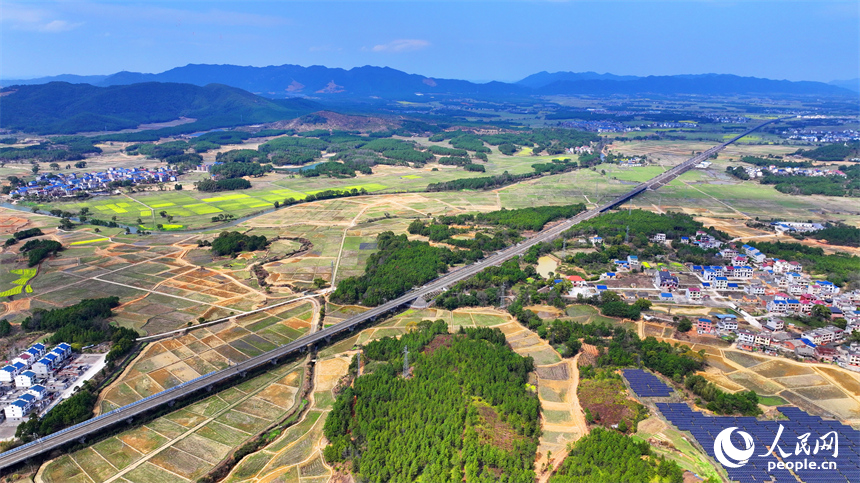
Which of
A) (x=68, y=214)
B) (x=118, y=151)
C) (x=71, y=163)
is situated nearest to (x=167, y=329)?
(x=68, y=214)

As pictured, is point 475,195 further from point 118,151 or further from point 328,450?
point 118,151

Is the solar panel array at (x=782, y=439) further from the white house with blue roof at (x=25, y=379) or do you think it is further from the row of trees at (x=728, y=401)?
the white house with blue roof at (x=25, y=379)

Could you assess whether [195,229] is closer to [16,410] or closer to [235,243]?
[235,243]

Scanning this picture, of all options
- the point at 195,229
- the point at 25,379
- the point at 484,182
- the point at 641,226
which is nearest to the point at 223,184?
the point at 195,229

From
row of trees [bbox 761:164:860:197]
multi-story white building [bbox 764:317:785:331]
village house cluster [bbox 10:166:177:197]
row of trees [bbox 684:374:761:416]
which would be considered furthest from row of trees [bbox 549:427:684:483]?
village house cluster [bbox 10:166:177:197]

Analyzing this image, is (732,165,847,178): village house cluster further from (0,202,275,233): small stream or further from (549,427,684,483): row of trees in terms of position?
(549,427,684,483): row of trees
